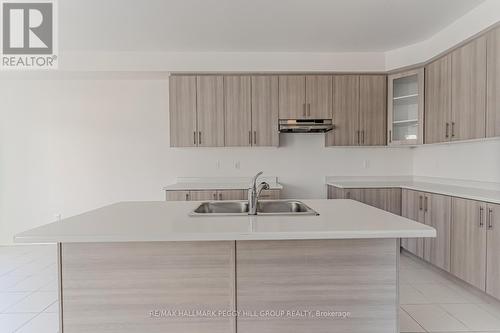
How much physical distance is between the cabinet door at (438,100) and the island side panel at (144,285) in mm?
3006

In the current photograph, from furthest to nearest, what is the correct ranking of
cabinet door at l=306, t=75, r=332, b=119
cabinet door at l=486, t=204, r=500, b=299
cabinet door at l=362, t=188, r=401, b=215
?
cabinet door at l=306, t=75, r=332, b=119 → cabinet door at l=362, t=188, r=401, b=215 → cabinet door at l=486, t=204, r=500, b=299

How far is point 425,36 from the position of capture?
3502mm

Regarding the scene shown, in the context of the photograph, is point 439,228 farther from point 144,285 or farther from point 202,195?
point 144,285

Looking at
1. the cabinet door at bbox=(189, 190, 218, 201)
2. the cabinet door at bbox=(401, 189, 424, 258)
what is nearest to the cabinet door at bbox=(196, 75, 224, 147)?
the cabinet door at bbox=(189, 190, 218, 201)

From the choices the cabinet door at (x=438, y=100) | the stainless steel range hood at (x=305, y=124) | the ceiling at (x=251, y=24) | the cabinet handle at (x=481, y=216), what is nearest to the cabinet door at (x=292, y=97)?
the stainless steel range hood at (x=305, y=124)

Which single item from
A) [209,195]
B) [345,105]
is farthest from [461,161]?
[209,195]

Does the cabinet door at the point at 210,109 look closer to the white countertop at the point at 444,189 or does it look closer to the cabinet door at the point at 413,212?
the white countertop at the point at 444,189

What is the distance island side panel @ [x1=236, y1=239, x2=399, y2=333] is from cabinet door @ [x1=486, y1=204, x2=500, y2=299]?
4.72 feet

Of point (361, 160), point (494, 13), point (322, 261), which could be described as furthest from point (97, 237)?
point (361, 160)

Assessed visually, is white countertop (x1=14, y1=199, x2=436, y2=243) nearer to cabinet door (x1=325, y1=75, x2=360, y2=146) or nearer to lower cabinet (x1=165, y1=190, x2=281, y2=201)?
lower cabinet (x1=165, y1=190, x2=281, y2=201)

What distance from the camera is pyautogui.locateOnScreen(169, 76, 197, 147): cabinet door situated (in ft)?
12.9

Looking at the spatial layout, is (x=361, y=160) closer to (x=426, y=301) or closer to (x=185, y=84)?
(x=426, y=301)

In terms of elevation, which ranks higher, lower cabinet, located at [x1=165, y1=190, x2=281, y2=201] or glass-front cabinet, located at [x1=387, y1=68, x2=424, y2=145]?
glass-front cabinet, located at [x1=387, y1=68, x2=424, y2=145]

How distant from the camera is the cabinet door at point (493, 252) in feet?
7.73
